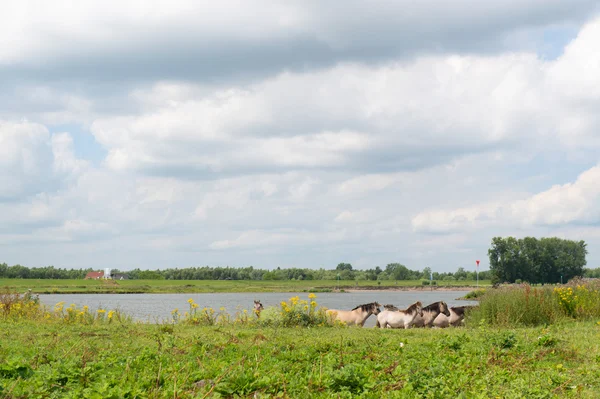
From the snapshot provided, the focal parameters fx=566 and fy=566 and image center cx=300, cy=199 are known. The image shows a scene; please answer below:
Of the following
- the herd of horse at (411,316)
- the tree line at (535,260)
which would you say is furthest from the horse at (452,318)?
the tree line at (535,260)

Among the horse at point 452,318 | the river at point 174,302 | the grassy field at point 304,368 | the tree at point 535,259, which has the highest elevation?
the tree at point 535,259

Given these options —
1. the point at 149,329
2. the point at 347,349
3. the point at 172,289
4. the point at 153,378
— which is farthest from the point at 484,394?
the point at 172,289

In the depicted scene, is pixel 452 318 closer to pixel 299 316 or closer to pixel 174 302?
pixel 299 316

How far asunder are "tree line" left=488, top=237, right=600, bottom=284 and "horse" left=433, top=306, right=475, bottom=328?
77.9m

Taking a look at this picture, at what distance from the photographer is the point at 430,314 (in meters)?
19.5

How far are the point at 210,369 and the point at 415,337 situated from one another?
7.06 metres

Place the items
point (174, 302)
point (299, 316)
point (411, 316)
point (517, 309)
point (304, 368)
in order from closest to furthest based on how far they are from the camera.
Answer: point (304, 368) → point (299, 316) → point (517, 309) → point (411, 316) → point (174, 302)

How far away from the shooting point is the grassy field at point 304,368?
6.82 meters

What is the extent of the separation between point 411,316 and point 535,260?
281ft

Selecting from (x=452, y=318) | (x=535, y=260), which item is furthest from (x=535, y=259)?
(x=452, y=318)

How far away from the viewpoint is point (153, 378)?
7.11 meters

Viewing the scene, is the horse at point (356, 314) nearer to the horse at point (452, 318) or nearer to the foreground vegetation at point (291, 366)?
the horse at point (452, 318)

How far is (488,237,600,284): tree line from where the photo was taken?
9419cm

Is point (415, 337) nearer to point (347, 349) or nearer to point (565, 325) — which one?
point (347, 349)
